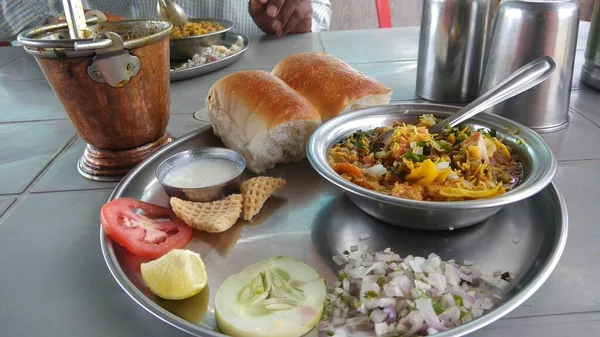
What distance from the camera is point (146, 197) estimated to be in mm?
1270

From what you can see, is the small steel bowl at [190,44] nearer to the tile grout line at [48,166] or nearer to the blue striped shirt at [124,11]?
the tile grout line at [48,166]

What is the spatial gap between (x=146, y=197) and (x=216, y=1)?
2.32m

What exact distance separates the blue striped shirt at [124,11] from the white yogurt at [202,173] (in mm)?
A: 2197

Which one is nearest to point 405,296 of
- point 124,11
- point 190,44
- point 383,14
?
point 190,44

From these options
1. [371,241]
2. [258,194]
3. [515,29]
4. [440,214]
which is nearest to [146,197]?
[258,194]

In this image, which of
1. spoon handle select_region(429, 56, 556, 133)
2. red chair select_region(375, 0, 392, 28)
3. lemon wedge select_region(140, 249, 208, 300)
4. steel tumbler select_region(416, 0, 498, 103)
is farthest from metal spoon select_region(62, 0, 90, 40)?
red chair select_region(375, 0, 392, 28)

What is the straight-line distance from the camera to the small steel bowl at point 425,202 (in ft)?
3.13

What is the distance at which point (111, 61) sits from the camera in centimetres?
117

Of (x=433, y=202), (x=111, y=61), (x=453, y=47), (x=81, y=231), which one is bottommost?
(x=81, y=231)

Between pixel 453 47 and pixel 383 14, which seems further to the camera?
pixel 383 14

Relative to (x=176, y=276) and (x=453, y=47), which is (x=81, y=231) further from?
(x=453, y=47)

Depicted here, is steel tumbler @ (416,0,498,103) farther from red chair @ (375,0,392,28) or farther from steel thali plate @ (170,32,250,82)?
red chair @ (375,0,392,28)

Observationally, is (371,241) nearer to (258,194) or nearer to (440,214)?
(440,214)

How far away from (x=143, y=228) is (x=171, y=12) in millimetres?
1728
